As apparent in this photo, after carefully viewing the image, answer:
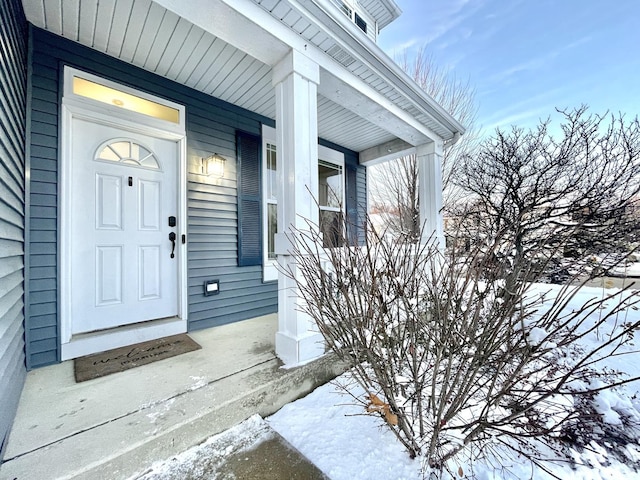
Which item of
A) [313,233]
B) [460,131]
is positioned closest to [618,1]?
[460,131]

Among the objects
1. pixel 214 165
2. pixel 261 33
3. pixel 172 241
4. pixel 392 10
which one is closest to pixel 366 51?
pixel 261 33

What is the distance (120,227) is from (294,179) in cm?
173

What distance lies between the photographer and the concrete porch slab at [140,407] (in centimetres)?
124

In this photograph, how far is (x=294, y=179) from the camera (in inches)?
84.2

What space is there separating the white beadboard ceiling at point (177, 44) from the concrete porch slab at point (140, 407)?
100 inches

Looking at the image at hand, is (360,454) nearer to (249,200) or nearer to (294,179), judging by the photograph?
(294,179)

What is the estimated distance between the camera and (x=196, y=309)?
9.67 ft

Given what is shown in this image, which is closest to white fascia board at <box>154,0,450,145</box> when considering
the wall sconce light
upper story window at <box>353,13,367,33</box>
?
the wall sconce light

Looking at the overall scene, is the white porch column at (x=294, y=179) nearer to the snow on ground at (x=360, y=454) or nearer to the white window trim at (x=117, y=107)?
the snow on ground at (x=360, y=454)

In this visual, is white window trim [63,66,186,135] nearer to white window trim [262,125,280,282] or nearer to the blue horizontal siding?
the blue horizontal siding

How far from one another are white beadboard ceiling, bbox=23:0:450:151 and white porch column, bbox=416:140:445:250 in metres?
0.79

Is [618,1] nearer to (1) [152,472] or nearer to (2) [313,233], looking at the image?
(2) [313,233]

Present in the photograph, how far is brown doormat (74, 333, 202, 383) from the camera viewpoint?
6.64 ft

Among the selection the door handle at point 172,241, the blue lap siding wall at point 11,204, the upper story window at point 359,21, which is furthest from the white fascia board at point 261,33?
the upper story window at point 359,21
